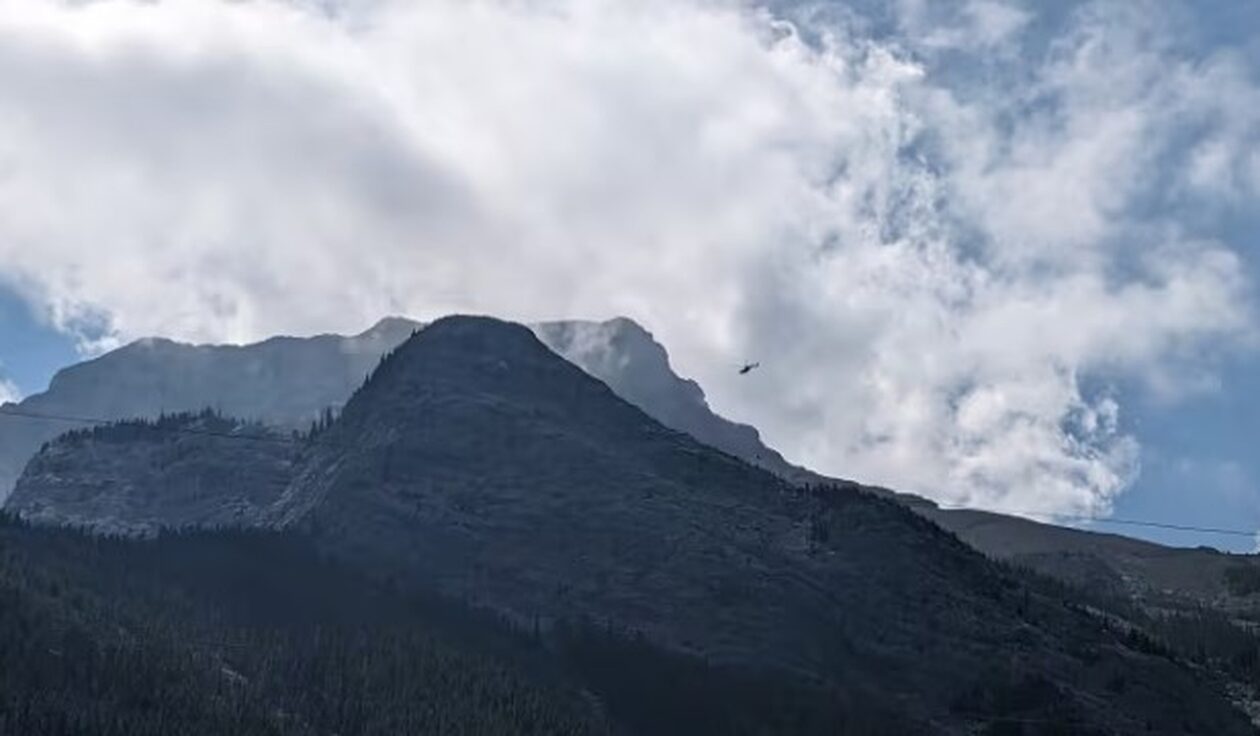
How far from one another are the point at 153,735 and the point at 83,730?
27.9 feet

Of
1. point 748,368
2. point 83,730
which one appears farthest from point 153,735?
point 748,368

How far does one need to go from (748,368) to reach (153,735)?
8854 centimetres

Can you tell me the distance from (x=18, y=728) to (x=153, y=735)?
53.7 feet

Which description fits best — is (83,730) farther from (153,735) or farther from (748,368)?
(748,368)

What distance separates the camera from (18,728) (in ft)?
627

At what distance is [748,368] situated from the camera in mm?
196875

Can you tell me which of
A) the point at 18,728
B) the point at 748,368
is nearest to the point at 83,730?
the point at 18,728

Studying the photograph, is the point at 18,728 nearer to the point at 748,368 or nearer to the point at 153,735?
the point at 153,735

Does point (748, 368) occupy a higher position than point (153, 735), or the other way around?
point (748, 368)

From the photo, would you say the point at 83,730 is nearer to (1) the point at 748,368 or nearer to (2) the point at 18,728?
(2) the point at 18,728

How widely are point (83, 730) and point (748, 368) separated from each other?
94.6m

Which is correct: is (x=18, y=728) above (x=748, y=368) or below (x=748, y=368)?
below

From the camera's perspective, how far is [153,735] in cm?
19925
